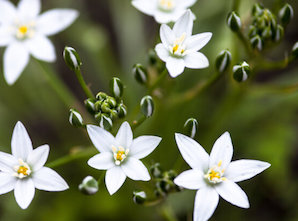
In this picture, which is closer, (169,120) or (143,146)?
(143,146)

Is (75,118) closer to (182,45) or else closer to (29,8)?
(182,45)

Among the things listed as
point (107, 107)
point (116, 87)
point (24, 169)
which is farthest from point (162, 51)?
point (24, 169)

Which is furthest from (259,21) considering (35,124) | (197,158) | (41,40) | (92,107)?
(35,124)

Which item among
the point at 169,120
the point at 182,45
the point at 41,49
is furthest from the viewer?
the point at 169,120

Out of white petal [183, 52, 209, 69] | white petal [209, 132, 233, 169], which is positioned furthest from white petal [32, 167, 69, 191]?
white petal [183, 52, 209, 69]

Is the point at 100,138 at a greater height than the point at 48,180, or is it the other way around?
the point at 100,138
